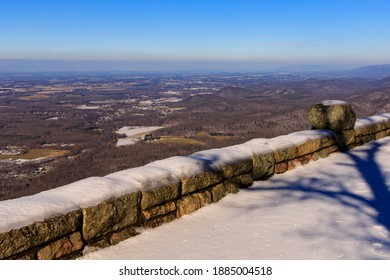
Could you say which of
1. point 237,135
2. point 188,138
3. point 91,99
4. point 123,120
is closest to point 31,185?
point 188,138

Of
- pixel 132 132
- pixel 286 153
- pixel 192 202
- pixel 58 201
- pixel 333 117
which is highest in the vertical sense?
pixel 333 117

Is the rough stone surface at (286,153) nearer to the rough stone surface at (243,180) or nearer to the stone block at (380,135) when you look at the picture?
the rough stone surface at (243,180)

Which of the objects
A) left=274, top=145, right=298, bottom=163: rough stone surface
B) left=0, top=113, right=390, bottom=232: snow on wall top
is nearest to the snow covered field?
left=274, top=145, right=298, bottom=163: rough stone surface

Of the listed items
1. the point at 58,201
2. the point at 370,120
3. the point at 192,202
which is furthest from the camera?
the point at 370,120

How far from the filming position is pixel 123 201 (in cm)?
398

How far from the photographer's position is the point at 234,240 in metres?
4.02

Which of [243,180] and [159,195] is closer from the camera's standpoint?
[159,195]

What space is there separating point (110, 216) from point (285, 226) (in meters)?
2.00

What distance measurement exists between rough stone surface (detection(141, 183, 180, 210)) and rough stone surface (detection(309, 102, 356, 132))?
5.17 metres

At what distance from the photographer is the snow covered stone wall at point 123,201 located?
3.21 meters

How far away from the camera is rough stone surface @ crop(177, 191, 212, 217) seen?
4703 millimetres

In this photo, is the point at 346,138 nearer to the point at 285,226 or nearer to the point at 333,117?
the point at 333,117

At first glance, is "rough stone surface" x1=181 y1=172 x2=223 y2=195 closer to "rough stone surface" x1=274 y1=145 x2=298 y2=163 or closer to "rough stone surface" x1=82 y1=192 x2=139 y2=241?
"rough stone surface" x1=82 y1=192 x2=139 y2=241

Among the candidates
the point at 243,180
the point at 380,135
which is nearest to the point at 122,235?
the point at 243,180
